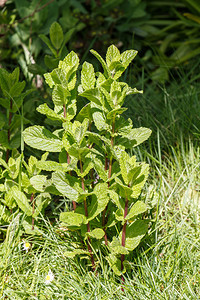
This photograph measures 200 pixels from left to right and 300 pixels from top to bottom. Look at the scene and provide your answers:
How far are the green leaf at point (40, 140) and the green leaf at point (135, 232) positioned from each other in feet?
1.24

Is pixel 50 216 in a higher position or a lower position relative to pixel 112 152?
lower

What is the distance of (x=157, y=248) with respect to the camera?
5.14 feet

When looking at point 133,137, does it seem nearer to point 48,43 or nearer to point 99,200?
point 99,200

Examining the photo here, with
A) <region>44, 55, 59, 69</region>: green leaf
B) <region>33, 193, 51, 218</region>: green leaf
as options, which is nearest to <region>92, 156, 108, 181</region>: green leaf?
<region>33, 193, 51, 218</region>: green leaf

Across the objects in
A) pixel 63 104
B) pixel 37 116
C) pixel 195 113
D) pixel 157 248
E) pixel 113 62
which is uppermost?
pixel 113 62

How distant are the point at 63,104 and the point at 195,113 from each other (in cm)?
101

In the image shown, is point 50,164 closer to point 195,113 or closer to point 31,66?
point 31,66

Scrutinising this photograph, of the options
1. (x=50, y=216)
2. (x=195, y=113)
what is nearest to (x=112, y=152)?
(x=50, y=216)

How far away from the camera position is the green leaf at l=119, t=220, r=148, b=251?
1381 mm

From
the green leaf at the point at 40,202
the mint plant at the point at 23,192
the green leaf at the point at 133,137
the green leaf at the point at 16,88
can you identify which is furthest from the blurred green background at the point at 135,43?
the green leaf at the point at 133,137

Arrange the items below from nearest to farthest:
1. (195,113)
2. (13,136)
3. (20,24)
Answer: (13,136)
(195,113)
(20,24)

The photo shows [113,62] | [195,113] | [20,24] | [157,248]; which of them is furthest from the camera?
[20,24]

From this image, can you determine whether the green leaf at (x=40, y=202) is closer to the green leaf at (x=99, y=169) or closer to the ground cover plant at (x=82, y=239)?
the ground cover plant at (x=82, y=239)

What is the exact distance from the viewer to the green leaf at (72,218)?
134 centimetres
